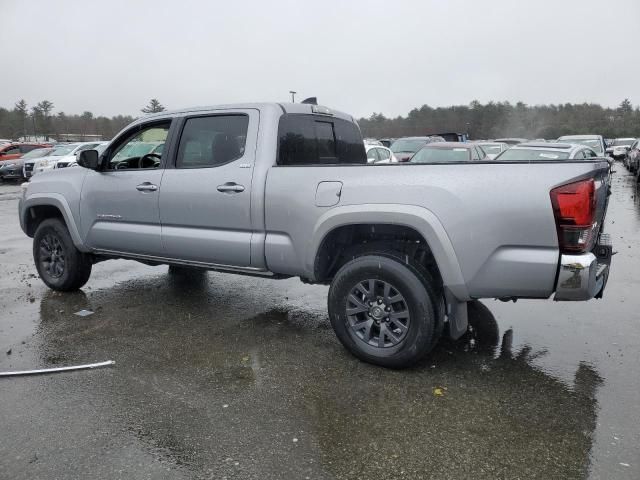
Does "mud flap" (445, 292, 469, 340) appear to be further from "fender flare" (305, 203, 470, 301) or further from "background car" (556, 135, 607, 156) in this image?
"background car" (556, 135, 607, 156)

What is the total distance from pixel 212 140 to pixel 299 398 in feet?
8.01

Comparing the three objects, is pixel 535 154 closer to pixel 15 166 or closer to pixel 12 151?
pixel 15 166

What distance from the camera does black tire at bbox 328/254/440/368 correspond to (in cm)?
360

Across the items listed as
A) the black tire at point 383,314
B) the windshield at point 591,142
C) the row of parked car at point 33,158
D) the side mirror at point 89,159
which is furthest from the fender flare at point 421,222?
the row of parked car at point 33,158

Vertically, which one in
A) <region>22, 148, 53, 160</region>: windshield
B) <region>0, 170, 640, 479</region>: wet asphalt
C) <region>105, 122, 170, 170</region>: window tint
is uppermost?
<region>105, 122, 170, 170</region>: window tint

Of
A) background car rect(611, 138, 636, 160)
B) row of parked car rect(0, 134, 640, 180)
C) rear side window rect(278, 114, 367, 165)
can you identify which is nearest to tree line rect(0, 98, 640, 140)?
background car rect(611, 138, 636, 160)

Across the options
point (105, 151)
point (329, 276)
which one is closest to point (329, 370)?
point (329, 276)

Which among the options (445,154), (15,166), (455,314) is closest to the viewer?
(455,314)

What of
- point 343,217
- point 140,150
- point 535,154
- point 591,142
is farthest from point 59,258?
point 591,142

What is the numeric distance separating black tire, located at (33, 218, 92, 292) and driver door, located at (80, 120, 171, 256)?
1.40ft

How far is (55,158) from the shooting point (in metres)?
22.9

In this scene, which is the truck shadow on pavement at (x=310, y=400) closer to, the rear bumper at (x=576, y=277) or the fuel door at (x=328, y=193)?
the rear bumper at (x=576, y=277)

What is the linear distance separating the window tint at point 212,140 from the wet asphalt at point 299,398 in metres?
1.52

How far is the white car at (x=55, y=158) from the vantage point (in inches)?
878
